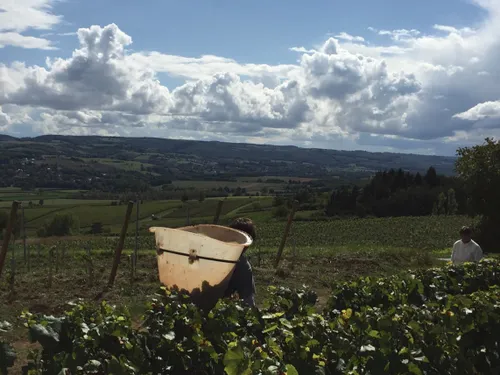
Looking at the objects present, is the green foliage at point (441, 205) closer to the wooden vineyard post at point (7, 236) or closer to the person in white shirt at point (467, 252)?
the person in white shirt at point (467, 252)

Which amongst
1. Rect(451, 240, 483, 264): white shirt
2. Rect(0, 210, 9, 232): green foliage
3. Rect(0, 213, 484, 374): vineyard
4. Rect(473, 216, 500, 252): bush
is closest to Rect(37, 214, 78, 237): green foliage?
Rect(0, 210, 9, 232): green foliage

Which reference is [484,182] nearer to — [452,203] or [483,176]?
[483,176]

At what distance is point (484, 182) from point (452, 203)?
50.5 meters

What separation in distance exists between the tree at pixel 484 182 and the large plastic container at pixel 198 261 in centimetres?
2018

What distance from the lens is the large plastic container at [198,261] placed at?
4426 mm

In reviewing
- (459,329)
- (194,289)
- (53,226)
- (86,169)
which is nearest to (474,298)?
(459,329)

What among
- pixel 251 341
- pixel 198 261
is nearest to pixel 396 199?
pixel 198 261

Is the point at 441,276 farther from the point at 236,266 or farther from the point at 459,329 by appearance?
the point at 236,266

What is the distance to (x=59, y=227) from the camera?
57.4 meters

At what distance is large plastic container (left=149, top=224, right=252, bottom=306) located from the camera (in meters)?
4.43

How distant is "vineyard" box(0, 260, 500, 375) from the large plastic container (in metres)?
0.22

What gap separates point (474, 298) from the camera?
5742 mm

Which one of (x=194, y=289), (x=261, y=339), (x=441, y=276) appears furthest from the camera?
(x=441, y=276)

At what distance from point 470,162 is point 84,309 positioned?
22152 mm
